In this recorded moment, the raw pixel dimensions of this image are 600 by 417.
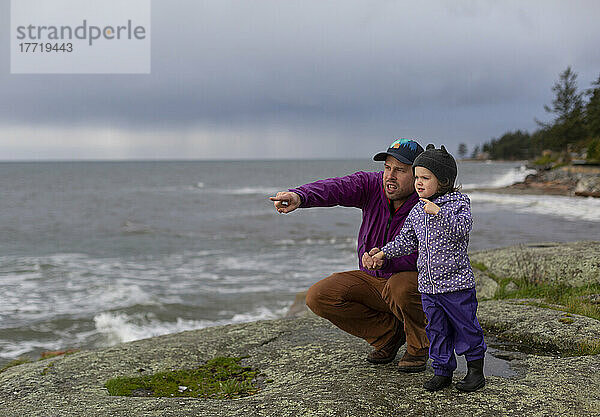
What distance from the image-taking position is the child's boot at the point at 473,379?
3701mm

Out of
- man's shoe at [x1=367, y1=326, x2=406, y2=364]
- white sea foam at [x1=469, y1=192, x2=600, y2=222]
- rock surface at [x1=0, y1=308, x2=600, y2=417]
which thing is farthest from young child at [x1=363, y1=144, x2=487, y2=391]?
white sea foam at [x1=469, y1=192, x2=600, y2=222]

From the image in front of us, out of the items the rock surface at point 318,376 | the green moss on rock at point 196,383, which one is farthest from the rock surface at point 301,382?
the green moss on rock at point 196,383

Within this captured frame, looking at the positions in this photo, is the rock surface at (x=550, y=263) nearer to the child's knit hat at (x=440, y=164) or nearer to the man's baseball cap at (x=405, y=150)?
the man's baseball cap at (x=405, y=150)

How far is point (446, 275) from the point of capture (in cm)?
371

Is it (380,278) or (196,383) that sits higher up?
(380,278)

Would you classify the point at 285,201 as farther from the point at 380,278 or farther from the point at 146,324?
the point at 146,324

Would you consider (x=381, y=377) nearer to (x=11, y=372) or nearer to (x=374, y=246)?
(x=374, y=246)

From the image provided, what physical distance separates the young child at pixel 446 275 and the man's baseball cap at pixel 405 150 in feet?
1.20

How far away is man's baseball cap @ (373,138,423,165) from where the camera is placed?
4.19 m

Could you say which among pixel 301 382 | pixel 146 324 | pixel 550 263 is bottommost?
pixel 146 324

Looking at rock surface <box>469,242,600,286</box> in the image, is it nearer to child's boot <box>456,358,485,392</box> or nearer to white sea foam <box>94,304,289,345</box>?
child's boot <box>456,358,485,392</box>

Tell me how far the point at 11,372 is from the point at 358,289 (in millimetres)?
3752

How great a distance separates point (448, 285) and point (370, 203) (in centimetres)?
117

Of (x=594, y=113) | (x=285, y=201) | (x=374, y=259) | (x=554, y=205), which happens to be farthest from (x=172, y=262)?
(x=594, y=113)
